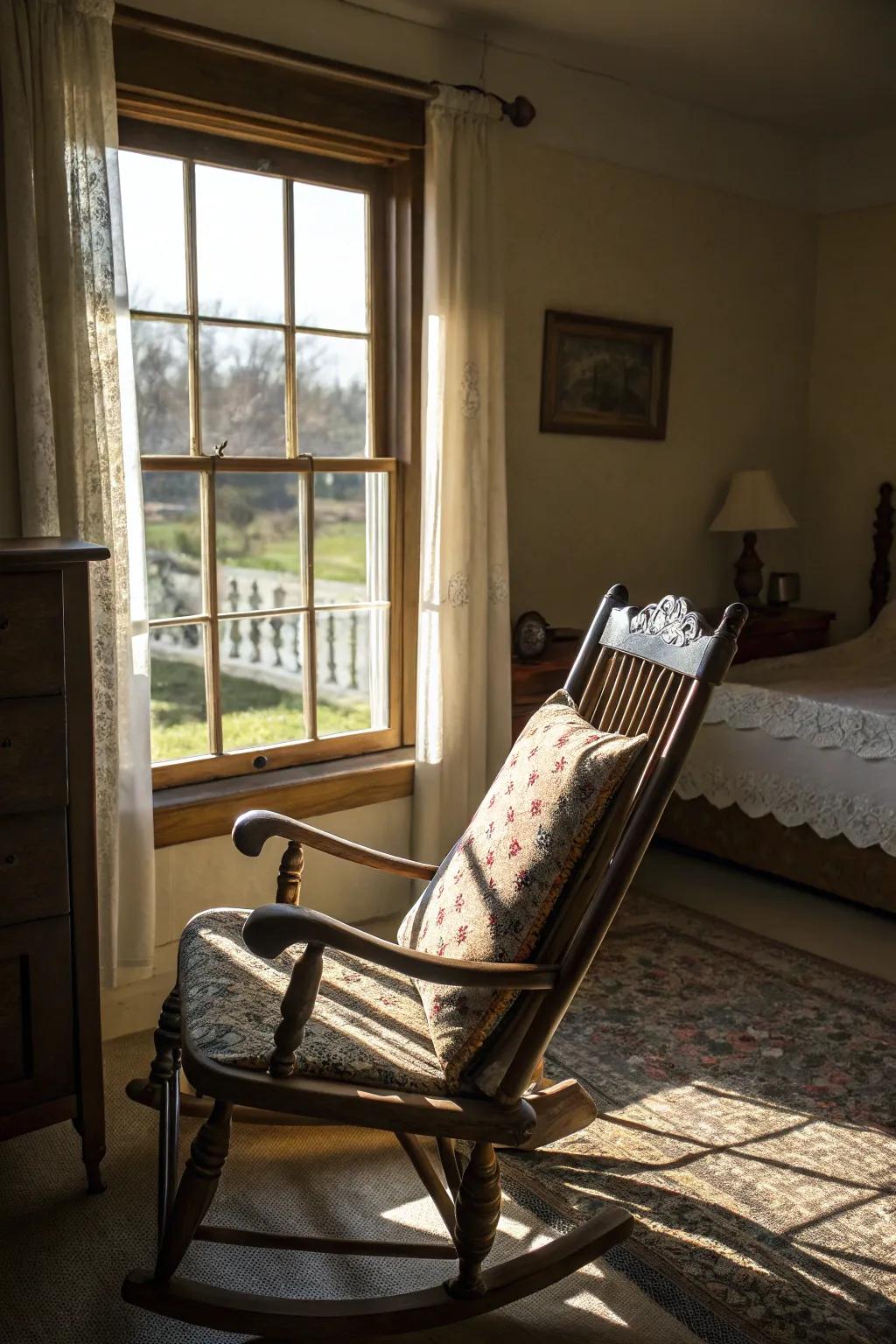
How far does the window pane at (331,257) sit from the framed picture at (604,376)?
79 cm

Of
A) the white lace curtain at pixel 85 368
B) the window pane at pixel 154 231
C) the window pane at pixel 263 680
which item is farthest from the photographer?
the window pane at pixel 263 680

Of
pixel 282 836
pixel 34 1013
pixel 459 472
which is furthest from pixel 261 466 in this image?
pixel 34 1013

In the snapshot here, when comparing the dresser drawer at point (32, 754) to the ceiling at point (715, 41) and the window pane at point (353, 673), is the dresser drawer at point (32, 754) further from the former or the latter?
the ceiling at point (715, 41)

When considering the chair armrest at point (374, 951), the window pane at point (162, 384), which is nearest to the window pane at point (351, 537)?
the window pane at point (162, 384)

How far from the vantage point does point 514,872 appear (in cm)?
187

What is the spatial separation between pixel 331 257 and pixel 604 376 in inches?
47.8

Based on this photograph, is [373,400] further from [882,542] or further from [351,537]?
[882,542]

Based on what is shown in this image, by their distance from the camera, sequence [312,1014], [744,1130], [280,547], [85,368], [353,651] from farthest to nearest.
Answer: [353,651] → [280,547] → [85,368] → [744,1130] → [312,1014]

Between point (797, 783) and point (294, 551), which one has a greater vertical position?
point (294, 551)

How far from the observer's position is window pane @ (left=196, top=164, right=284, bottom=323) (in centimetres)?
325

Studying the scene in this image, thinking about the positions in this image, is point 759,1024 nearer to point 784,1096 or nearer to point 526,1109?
point 784,1096

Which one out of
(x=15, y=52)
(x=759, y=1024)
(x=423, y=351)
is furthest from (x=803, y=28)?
(x=759, y=1024)

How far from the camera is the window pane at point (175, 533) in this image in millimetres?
3312

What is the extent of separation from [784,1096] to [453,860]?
1147mm
